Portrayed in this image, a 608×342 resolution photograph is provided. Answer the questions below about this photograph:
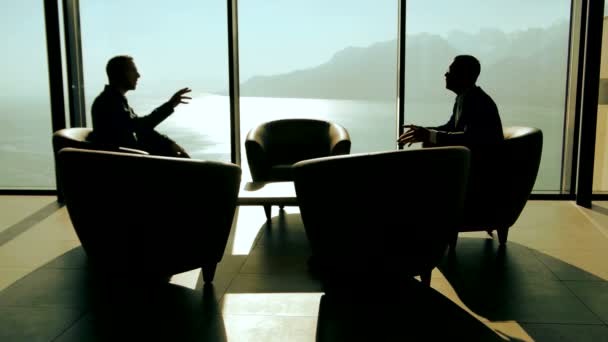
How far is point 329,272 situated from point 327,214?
0.63 metres

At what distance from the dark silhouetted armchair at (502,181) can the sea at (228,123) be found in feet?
4.39

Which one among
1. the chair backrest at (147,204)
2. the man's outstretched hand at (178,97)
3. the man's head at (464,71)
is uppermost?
the man's head at (464,71)

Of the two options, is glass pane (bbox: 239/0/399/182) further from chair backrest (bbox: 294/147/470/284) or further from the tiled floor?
chair backrest (bbox: 294/147/470/284)

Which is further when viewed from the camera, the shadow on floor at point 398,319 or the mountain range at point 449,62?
the mountain range at point 449,62

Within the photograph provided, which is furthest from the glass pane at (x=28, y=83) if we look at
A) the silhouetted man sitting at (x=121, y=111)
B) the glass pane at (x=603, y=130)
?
the glass pane at (x=603, y=130)

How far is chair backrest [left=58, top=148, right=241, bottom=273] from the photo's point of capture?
2482mm

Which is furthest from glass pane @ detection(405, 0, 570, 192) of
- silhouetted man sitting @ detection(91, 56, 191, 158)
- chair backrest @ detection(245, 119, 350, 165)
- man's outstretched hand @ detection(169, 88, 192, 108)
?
silhouetted man sitting @ detection(91, 56, 191, 158)

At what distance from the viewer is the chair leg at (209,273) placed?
284cm

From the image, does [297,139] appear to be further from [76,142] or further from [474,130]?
[76,142]

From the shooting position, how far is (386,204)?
2438mm

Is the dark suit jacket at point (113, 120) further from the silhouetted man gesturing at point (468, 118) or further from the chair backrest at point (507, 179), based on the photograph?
the chair backrest at point (507, 179)

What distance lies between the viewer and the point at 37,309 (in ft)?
A: 8.28

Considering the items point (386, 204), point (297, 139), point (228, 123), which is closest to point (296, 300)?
point (386, 204)

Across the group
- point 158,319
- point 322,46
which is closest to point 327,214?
point 158,319
